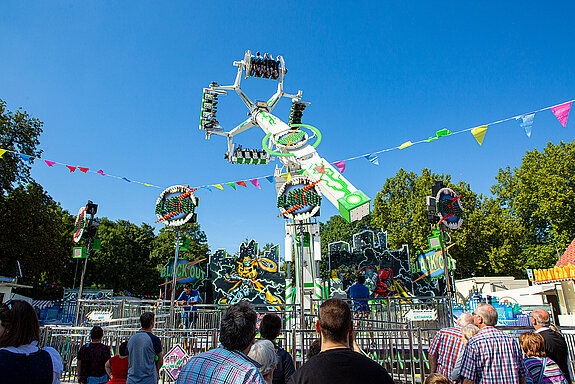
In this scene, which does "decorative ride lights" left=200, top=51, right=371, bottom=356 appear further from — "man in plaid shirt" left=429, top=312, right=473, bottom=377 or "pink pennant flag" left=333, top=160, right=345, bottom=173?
"man in plaid shirt" left=429, top=312, right=473, bottom=377

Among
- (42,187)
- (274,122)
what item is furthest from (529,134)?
(42,187)

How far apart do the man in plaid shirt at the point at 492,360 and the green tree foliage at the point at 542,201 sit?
1062 inches

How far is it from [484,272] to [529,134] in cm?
2401

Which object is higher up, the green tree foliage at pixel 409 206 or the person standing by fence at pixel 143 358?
the green tree foliage at pixel 409 206

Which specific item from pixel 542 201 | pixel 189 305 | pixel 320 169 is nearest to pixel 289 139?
pixel 320 169

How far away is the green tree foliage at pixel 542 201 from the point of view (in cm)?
2555

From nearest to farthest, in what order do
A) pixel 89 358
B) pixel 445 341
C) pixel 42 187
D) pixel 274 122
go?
1. pixel 445 341
2. pixel 89 358
3. pixel 274 122
4. pixel 42 187

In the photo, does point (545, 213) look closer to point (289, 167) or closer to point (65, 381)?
point (289, 167)

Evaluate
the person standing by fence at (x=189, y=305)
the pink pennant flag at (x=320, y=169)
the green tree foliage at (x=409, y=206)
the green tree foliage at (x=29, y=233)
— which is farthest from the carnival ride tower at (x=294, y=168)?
the green tree foliage at (x=409, y=206)

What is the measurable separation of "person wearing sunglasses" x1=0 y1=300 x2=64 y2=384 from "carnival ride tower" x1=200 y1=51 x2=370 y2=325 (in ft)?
24.4

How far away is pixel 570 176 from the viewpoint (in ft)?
83.9

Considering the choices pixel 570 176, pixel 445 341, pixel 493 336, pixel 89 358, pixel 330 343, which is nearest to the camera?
pixel 330 343

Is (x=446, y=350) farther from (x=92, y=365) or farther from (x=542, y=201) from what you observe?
(x=542, y=201)

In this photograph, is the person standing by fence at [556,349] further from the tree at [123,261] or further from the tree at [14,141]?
the tree at [123,261]
